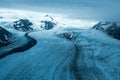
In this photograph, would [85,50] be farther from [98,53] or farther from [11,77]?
[11,77]

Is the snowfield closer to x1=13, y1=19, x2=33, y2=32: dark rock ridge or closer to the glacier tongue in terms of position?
the glacier tongue

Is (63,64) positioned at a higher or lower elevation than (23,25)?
higher

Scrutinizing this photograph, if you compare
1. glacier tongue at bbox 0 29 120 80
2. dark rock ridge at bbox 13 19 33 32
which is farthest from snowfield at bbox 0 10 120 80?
dark rock ridge at bbox 13 19 33 32

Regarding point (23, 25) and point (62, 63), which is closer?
point (62, 63)

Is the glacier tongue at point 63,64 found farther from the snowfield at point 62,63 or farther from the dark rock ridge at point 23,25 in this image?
the dark rock ridge at point 23,25

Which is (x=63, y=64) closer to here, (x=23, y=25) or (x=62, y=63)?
(x=62, y=63)

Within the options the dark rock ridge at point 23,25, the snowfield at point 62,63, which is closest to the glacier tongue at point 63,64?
the snowfield at point 62,63

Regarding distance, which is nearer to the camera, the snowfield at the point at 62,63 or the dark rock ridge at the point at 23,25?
the snowfield at the point at 62,63

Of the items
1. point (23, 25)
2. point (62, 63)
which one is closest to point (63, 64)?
point (62, 63)

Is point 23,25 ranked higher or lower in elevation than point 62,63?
lower

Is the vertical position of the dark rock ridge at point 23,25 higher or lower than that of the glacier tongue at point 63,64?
lower

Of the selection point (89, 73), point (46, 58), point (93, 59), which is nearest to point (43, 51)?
point (46, 58)
